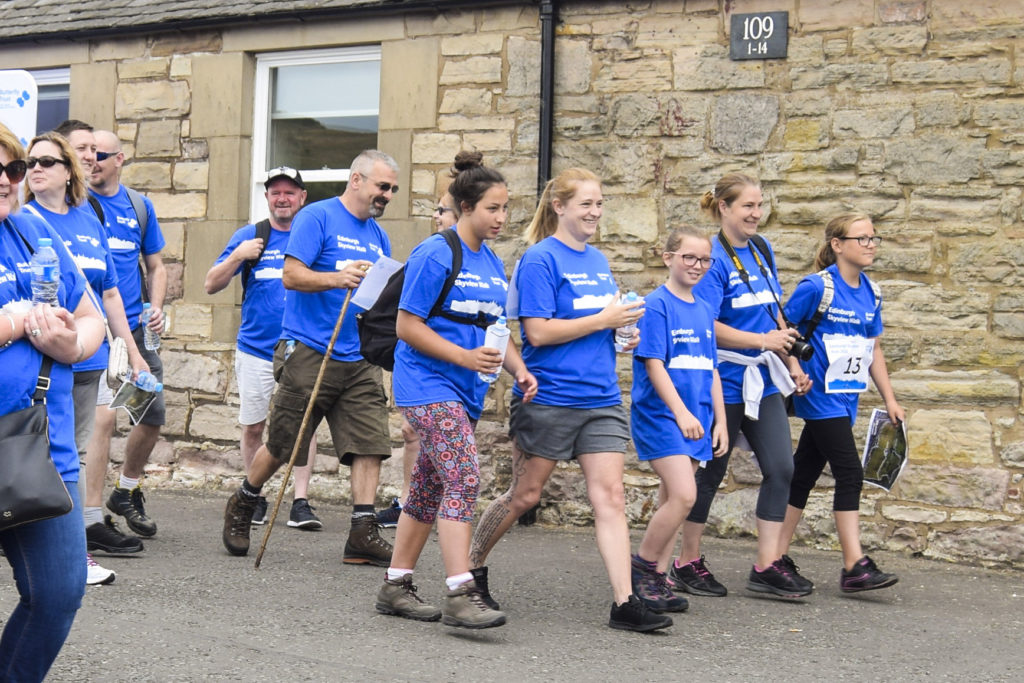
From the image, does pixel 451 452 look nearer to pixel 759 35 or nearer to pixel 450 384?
pixel 450 384

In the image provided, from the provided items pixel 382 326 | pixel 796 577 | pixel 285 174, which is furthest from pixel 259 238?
pixel 796 577

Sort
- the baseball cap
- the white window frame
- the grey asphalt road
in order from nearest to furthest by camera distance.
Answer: the grey asphalt road → the baseball cap → the white window frame

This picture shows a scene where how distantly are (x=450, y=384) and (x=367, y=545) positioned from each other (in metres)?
1.82

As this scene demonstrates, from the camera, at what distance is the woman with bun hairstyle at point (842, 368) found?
21.7ft

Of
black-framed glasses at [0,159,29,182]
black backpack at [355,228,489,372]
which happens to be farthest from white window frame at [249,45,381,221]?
black-framed glasses at [0,159,29,182]

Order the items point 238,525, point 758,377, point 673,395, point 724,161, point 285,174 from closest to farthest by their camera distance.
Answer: point 673,395, point 758,377, point 238,525, point 285,174, point 724,161

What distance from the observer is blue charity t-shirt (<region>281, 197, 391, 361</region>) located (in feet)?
23.0

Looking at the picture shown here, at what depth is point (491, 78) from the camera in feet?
30.1

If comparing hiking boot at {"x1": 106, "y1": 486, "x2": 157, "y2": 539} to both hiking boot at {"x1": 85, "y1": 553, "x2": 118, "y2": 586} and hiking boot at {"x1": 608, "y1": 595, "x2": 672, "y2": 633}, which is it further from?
hiking boot at {"x1": 608, "y1": 595, "x2": 672, "y2": 633}

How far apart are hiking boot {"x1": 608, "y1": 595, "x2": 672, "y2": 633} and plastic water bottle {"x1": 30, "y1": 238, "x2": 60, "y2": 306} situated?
110 inches

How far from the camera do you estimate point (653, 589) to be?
19.9 feet

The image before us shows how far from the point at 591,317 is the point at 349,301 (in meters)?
1.76

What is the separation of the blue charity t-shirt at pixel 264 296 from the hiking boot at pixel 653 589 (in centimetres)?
306

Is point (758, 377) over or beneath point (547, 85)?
beneath
